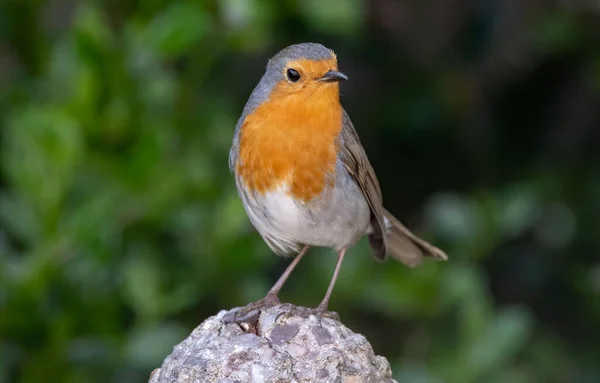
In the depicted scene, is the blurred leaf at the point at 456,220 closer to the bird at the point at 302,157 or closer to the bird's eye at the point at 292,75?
the bird at the point at 302,157

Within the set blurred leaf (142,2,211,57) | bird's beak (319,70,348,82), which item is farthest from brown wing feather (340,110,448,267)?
blurred leaf (142,2,211,57)

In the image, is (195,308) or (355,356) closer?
(355,356)

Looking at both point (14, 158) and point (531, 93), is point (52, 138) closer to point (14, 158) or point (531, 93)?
point (14, 158)

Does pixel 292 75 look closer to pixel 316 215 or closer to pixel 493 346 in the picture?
pixel 316 215

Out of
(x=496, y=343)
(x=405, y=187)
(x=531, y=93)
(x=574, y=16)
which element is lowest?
(x=496, y=343)

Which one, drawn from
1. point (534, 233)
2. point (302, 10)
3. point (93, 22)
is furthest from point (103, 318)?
point (534, 233)

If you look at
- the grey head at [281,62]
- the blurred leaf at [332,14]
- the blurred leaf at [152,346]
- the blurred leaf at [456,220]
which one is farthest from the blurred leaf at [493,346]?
the grey head at [281,62]

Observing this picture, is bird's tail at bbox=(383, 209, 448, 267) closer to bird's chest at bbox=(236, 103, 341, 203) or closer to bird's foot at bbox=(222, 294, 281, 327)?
bird's chest at bbox=(236, 103, 341, 203)

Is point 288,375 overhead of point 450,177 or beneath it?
overhead
